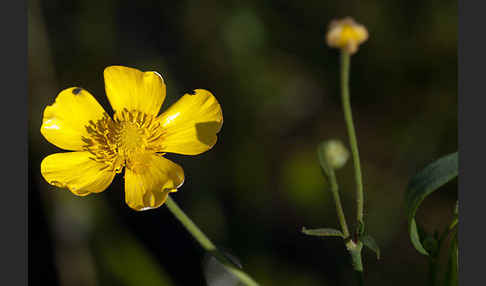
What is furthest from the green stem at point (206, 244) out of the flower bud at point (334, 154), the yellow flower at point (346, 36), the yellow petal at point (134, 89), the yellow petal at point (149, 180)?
the yellow flower at point (346, 36)

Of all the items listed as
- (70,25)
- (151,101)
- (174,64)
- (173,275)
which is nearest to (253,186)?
(173,275)

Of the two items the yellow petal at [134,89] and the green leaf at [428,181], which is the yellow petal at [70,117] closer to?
the yellow petal at [134,89]

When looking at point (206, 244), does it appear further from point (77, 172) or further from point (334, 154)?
point (77, 172)

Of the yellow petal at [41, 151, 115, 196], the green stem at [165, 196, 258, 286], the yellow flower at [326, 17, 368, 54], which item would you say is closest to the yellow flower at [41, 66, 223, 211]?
the yellow petal at [41, 151, 115, 196]

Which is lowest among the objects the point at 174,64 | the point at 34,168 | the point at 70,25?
the point at 34,168

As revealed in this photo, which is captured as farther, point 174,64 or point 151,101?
point 174,64

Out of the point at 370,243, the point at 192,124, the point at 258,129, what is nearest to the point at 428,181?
the point at 370,243

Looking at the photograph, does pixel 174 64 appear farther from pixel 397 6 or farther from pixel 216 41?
pixel 397 6
